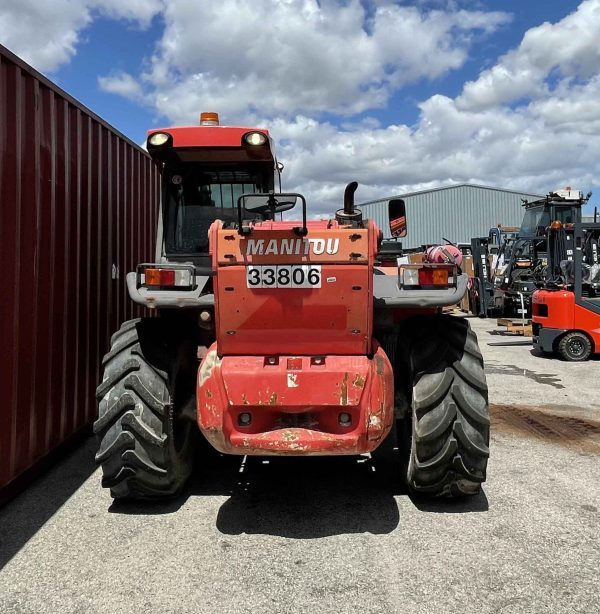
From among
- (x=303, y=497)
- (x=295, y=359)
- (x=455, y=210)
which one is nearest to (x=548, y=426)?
(x=303, y=497)

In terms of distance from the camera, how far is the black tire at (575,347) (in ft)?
32.9

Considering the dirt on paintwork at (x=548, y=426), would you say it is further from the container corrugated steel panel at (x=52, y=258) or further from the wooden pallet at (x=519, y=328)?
the wooden pallet at (x=519, y=328)

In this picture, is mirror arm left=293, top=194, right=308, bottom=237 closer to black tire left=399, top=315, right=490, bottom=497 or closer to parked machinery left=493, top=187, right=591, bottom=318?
black tire left=399, top=315, right=490, bottom=497

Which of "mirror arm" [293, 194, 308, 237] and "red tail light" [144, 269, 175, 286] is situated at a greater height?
"mirror arm" [293, 194, 308, 237]

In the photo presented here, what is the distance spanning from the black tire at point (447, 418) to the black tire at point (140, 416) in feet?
5.22

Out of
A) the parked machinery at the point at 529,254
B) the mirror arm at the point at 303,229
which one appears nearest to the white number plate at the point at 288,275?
the mirror arm at the point at 303,229

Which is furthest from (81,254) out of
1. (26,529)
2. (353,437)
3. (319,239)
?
(353,437)

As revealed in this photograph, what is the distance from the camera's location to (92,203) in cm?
556

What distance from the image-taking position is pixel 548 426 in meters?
5.99

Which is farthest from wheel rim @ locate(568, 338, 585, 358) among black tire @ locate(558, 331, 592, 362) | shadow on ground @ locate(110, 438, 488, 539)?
shadow on ground @ locate(110, 438, 488, 539)

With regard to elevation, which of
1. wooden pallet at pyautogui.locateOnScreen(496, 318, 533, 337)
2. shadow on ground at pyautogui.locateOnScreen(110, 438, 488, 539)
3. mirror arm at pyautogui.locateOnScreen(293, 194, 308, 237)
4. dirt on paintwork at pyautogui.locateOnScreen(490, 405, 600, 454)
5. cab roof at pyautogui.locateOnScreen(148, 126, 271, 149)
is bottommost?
shadow on ground at pyautogui.locateOnScreen(110, 438, 488, 539)

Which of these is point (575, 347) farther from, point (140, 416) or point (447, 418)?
point (140, 416)

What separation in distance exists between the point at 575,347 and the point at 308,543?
8.24 m

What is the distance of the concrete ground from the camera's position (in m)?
2.83
